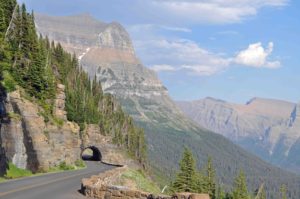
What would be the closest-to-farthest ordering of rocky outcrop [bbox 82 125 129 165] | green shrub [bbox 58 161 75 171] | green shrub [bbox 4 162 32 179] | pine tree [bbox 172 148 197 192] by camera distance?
1. green shrub [bbox 4 162 32 179]
2. green shrub [bbox 58 161 75 171]
3. pine tree [bbox 172 148 197 192]
4. rocky outcrop [bbox 82 125 129 165]

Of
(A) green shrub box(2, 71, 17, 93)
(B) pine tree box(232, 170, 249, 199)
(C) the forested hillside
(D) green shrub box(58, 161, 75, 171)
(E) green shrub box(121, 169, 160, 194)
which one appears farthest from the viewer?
(B) pine tree box(232, 170, 249, 199)

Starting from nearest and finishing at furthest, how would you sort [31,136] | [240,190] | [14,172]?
[14,172], [31,136], [240,190]

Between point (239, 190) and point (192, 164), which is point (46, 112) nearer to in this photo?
point (192, 164)

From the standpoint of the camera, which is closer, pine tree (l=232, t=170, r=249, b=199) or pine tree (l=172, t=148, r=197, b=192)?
pine tree (l=172, t=148, r=197, b=192)

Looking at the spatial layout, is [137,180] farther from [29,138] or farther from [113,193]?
[113,193]

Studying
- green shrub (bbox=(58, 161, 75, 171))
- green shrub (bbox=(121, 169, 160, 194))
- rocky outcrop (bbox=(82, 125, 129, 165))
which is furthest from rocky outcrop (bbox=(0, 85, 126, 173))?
rocky outcrop (bbox=(82, 125, 129, 165))

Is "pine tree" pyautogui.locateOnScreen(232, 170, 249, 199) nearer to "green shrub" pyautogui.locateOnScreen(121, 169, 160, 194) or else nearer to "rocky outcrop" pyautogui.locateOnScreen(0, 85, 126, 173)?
"green shrub" pyautogui.locateOnScreen(121, 169, 160, 194)

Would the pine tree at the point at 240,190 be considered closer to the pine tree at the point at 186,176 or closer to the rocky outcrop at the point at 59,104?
the pine tree at the point at 186,176

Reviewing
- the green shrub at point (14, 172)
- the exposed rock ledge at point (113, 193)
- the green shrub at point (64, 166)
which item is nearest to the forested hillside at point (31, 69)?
the green shrub at point (64, 166)

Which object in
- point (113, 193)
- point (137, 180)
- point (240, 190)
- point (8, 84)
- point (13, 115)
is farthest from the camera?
point (240, 190)

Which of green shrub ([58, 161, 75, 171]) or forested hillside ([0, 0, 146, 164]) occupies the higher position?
forested hillside ([0, 0, 146, 164])

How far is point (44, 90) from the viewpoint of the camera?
6650 cm

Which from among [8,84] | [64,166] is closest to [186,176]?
[64,166]

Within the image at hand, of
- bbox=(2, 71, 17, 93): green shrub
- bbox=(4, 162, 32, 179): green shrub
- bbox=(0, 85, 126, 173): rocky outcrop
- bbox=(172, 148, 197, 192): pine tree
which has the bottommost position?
bbox=(172, 148, 197, 192): pine tree
